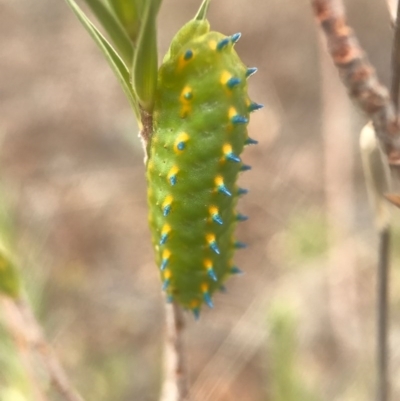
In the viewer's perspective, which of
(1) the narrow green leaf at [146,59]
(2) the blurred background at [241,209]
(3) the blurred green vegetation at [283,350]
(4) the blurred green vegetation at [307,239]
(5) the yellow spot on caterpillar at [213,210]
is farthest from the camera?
(2) the blurred background at [241,209]

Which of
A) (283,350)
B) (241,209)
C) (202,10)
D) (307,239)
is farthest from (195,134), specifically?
(241,209)

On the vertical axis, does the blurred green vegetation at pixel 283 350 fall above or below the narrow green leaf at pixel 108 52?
below

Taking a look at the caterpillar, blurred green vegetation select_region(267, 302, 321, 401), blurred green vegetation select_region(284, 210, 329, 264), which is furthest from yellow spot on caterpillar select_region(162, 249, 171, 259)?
blurred green vegetation select_region(284, 210, 329, 264)

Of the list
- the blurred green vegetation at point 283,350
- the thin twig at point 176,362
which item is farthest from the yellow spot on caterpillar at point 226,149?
the blurred green vegetation at point 283,350

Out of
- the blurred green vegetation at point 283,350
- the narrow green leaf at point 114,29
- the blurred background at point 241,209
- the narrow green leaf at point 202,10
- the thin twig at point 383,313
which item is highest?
the narrow green leaf at point 114,29

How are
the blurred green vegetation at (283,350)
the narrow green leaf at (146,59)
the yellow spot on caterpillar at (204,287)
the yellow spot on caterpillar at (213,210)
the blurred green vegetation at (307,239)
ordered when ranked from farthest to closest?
1. the blurred green vegetation at (307,239)
2. the blurred green vegetation at (283,350)
3. the yellow spot on caterpillar at (204,287)
4. the yellow spot on caterpillar at (213,210)
5. the narrow green leaf at (146,59)

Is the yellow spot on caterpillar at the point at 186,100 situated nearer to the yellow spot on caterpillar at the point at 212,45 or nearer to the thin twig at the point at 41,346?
the yellow spot on caterpillar at the point at 212,45
